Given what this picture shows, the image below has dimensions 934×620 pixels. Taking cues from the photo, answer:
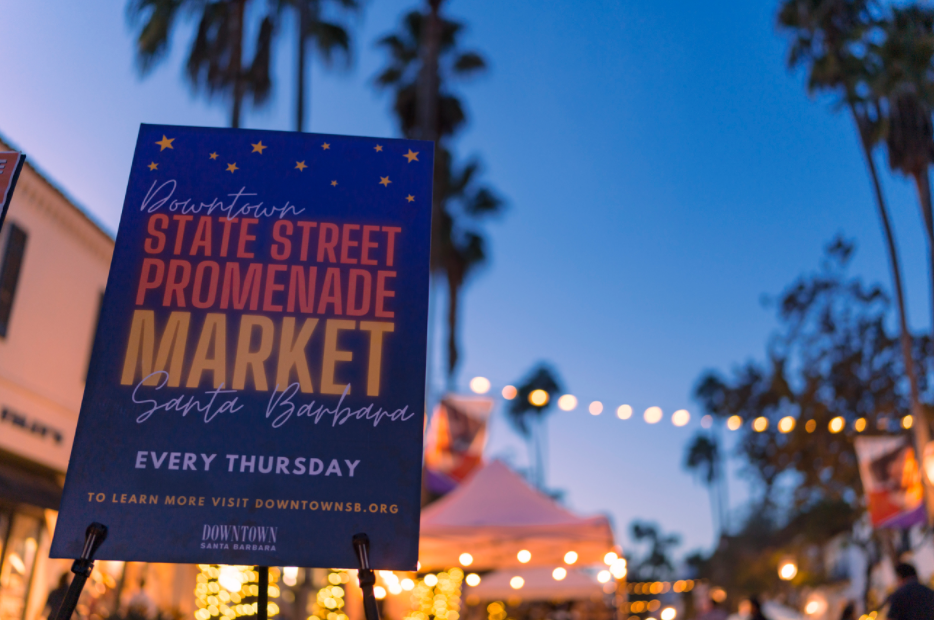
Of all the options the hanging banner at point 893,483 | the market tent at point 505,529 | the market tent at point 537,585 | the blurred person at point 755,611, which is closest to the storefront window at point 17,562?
the market tent at point 505,529

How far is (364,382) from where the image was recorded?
143 inches

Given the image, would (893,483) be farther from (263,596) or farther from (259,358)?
(259,358)

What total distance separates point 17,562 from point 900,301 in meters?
17.6

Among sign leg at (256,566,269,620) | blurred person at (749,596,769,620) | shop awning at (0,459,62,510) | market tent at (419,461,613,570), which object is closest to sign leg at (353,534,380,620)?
sign leg at (256,566,269,620)

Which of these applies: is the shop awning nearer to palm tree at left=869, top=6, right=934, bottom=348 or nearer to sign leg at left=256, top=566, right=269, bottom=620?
sign leg at left=256, top=566, right=269, bottom=620

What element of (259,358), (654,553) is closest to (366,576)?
(259,358)

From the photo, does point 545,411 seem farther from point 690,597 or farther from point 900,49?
point 900,49

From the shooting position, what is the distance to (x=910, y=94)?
54.6 feet

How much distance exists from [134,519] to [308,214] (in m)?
1.57

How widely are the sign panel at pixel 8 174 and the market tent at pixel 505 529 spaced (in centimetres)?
781

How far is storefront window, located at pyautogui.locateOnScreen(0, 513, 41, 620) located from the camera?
448 inches

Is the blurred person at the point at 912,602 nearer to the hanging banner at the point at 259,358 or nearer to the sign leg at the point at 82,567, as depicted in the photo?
the hanging banner at the point at 259,358

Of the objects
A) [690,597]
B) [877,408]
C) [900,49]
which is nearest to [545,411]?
[690,597]

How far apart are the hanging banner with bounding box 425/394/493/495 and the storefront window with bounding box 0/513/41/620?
882cm
